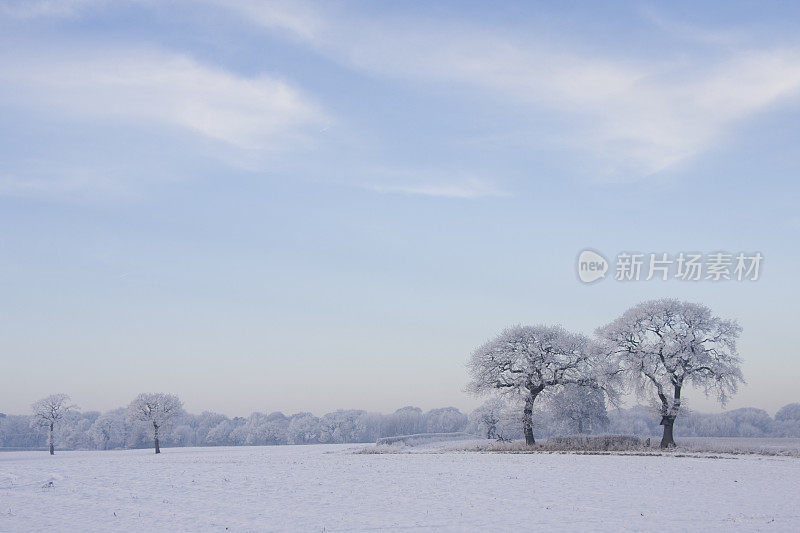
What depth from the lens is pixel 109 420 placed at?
140 meters

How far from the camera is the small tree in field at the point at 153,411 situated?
8731cm

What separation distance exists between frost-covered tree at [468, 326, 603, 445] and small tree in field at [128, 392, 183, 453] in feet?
161

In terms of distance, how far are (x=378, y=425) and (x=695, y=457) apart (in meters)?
120

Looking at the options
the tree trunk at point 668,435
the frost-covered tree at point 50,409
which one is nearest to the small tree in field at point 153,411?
the frost-covered tree at point 50,409

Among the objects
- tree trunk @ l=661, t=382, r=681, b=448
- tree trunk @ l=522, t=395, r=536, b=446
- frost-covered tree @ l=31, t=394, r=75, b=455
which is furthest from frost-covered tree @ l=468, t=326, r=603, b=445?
frost-covered tree @ l=31, t=394, r=75, b=455

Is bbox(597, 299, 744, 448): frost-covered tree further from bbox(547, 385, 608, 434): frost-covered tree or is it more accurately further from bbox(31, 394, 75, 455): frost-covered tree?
bbox(31, 394, 75, 455): frost-covered tree

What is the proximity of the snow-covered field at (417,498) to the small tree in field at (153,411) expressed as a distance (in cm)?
4934

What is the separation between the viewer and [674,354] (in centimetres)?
5516

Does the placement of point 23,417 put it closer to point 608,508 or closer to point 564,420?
point 564,420

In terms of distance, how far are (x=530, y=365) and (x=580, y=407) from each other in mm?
6800

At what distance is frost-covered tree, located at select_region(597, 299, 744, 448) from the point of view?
5459 cm

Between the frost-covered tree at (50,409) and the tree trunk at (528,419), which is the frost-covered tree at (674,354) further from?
the frost-covered tree at (50,409)

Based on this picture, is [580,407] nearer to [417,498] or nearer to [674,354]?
[674,354]

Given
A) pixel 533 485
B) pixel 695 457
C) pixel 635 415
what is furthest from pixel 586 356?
pixel 635 415
